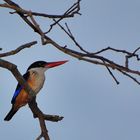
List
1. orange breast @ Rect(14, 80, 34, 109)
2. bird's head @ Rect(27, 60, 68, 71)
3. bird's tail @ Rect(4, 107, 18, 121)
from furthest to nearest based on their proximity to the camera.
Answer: bird's head @ Rect(27, 60, 68, 71) < bird's tail @ Rect(4, 107, 18, 121) < orange breast @ Rect(14, 80, 34, 109)

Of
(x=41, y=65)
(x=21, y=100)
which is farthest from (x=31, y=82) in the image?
(x=21, y=100)

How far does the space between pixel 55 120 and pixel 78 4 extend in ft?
4.37

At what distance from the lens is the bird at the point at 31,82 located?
25.5 feet

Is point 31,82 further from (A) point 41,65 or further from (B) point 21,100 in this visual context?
(B) point 21,100

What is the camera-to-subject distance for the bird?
778 cm

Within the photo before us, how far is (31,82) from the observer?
8398mm

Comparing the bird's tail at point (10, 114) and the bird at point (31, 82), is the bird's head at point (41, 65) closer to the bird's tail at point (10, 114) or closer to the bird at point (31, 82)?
the bird at point (31, 82)

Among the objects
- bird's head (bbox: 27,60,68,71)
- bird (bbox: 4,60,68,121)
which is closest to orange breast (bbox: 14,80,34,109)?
bird (bbox: 4,60,68,121)

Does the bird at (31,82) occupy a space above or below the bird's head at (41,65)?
below

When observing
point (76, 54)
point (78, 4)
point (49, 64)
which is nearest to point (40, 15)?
point (78, 4)

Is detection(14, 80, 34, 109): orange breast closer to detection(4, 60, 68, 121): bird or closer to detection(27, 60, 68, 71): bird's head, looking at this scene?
detection(4, 60, 68, 121): bird

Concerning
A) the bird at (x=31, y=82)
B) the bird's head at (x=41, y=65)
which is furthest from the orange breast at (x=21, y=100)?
the bird's head at (x=41, y=65)

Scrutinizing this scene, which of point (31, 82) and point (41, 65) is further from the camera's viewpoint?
point (41, 65)

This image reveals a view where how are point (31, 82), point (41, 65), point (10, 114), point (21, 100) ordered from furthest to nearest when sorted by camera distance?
point (41, 65) < point (31, 82) < point (10, 114) < point (21, 100)
